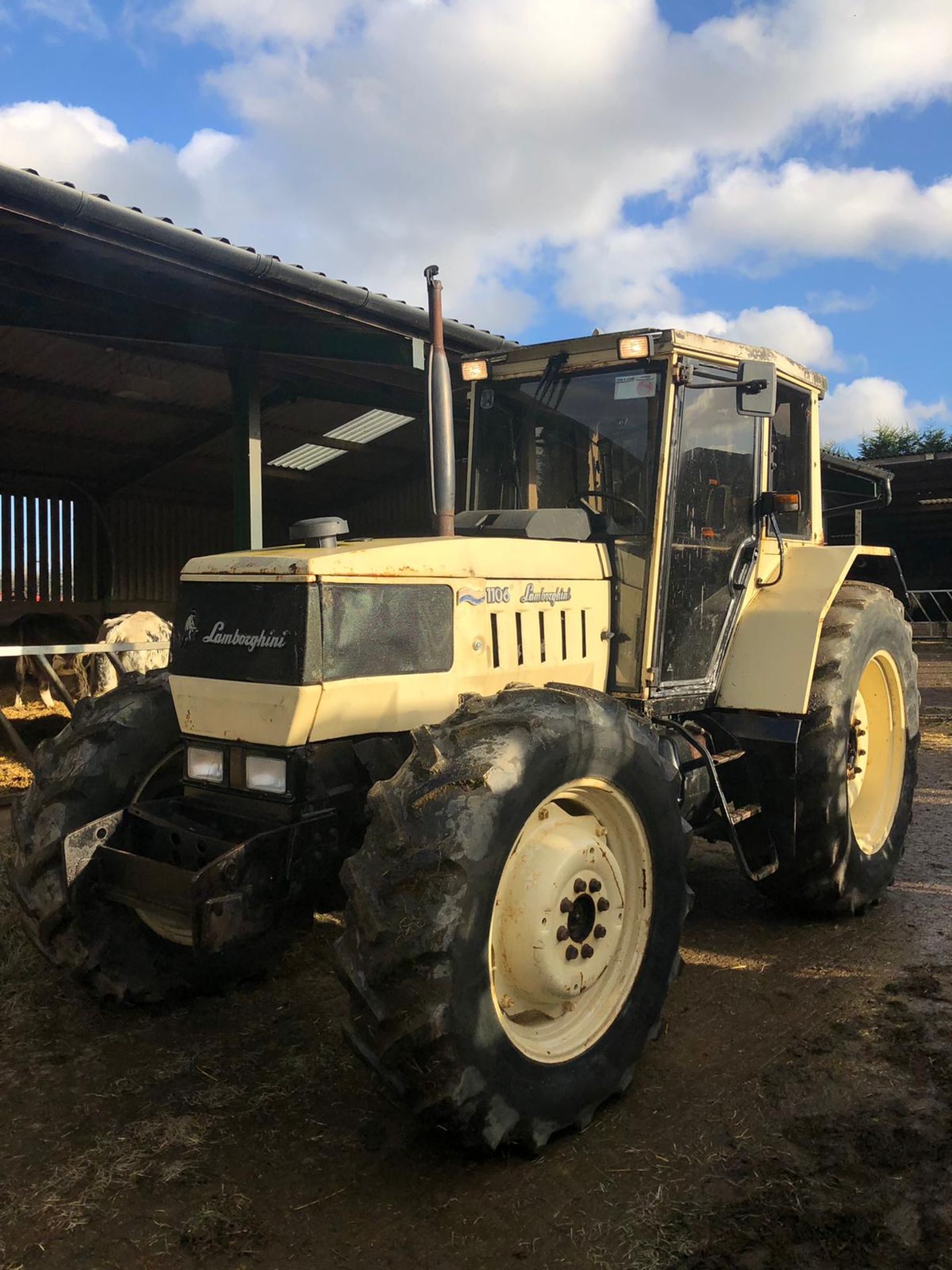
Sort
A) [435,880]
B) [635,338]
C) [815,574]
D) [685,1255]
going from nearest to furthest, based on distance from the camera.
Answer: [685,1255], [435,880], [635,338], [815,574]

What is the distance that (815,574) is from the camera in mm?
4547

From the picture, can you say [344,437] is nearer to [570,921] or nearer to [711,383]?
[711,383]

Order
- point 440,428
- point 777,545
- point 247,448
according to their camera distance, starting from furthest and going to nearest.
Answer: point 247,448 < point 777,545 < point 440,428

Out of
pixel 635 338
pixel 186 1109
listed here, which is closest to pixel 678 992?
pixel 186 1109

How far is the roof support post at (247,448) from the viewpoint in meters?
8.32

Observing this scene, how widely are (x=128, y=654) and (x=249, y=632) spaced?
232 inches

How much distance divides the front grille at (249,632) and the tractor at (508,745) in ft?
0.03

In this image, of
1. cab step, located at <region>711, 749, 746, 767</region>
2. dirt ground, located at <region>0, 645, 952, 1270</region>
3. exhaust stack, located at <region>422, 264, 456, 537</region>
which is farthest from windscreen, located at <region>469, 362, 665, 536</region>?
dirt ground, located at <region>0, 645, 952, 1270</region>

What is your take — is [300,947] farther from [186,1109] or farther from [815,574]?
[815,574]

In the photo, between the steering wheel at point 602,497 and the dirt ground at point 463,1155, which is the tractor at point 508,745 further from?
the dirt ground at point 463,1155

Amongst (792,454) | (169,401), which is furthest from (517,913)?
(169,401)

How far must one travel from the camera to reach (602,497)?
4.03 meters

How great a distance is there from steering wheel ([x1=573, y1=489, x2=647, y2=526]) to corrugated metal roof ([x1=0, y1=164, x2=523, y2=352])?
3.60 metres

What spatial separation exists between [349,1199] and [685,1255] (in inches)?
33.2
